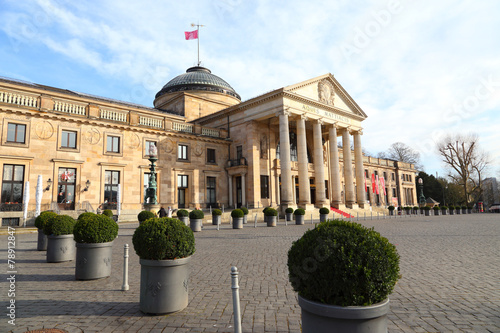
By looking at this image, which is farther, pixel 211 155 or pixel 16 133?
pixel 211 155

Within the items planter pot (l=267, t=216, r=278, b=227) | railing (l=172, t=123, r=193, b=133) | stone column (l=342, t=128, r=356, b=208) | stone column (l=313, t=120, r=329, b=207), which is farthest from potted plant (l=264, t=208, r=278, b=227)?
stone column (l=342, t=128, r=356, b=208)

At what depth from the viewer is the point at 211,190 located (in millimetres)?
39438

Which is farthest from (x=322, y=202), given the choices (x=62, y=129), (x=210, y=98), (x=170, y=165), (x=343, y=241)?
(x=343, y=241)

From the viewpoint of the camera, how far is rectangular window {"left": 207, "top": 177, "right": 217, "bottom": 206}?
3897cm

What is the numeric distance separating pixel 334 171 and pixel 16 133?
3699 centimetres

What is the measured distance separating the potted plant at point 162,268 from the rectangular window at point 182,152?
104 ft

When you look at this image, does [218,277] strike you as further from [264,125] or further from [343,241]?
[264,125]

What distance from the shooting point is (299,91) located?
1570 inches

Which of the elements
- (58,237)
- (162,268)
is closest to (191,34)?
(58,237)

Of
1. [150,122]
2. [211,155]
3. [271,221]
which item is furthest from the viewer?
[211,155]

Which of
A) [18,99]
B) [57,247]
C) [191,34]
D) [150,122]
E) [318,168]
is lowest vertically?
[57,247]

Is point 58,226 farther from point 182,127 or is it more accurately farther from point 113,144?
point 182,127

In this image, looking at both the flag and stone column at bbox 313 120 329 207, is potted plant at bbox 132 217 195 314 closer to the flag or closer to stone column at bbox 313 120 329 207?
stone column at bbox 313 120 329 207

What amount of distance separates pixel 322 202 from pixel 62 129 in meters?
30.3
